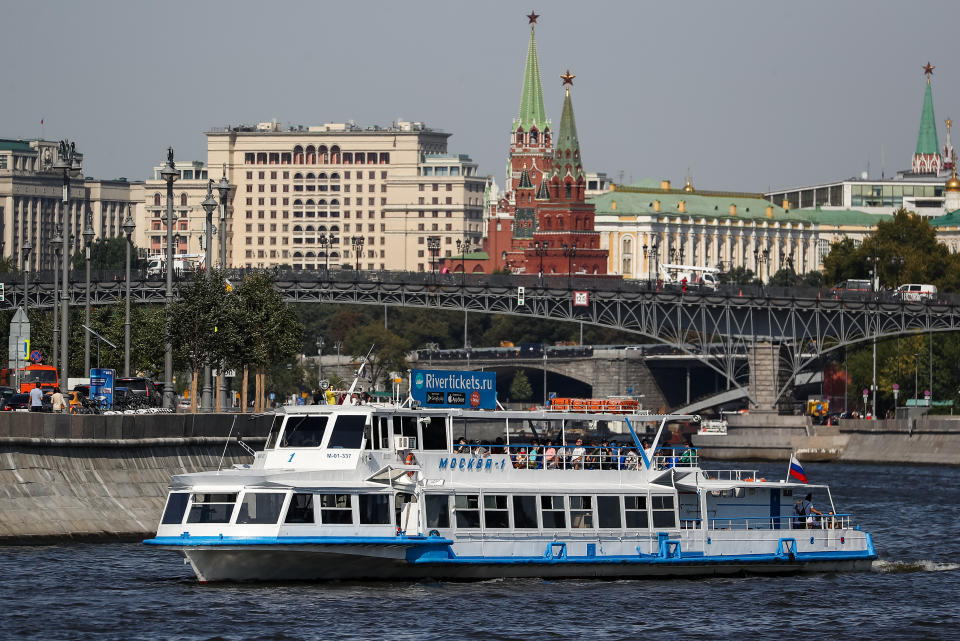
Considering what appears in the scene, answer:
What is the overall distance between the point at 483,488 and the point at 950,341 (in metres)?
127

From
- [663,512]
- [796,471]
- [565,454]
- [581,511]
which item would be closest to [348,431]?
[565,454]

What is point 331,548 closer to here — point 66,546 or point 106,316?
point 66,546

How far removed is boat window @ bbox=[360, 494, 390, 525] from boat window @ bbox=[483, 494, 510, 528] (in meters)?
2.91

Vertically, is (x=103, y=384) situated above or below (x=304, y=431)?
above

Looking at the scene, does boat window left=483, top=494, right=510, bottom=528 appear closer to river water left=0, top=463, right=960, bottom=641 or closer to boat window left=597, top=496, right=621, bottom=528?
river water left=0, top=463, right=960, bottom=641

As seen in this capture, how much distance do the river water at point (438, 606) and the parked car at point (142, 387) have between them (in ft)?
90.8

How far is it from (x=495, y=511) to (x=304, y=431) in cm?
562

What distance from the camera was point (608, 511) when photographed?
55969 mm

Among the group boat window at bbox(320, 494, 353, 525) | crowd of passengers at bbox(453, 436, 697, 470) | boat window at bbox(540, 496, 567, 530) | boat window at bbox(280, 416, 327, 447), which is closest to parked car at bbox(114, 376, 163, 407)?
→ crowd of passengers at bbox(453, 436, 697, 470)

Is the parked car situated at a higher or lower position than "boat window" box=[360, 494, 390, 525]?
higher

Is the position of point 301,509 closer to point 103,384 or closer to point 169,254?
point 169,254

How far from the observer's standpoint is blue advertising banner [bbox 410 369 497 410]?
5531 centimetres

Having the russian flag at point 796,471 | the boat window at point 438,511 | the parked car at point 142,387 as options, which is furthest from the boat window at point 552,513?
the parked car at point 142,387

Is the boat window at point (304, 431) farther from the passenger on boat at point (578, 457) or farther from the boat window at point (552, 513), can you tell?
the passenger on boat at point (578, 457)
